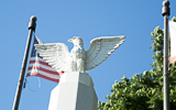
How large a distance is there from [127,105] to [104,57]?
190 inches

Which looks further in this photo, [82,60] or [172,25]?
[82,60]

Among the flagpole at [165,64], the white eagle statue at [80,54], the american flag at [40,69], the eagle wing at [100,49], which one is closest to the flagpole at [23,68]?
the american flag at [40,69]

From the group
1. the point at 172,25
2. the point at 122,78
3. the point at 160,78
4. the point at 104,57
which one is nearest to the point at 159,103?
the point at 160,78

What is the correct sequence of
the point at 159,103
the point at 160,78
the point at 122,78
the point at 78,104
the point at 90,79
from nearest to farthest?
the point at 78,104, the point at 90,79, the point at 159,103, the point at 160,78, the point at 122,78

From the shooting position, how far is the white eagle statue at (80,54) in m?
13.0

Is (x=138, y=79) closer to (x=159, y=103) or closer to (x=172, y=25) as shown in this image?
(x=159, y=103)

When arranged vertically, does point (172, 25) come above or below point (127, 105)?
above

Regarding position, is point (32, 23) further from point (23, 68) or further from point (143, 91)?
point (143, 91)

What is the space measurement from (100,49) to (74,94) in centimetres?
258

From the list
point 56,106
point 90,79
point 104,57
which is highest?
point 104,57

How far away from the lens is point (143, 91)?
56.7 ft

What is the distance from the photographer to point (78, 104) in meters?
11.3

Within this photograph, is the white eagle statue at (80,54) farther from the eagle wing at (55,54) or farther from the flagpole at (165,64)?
the flagpole at (165,64)

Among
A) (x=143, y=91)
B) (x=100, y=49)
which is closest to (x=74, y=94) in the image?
(x=100, y=49)
